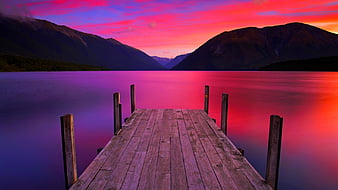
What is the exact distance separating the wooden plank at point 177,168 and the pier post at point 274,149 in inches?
64.4

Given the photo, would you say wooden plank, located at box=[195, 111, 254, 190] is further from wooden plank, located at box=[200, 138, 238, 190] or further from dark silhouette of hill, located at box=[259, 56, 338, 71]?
dark silhouette of hill, located at box=[259, 56, 338, 71]

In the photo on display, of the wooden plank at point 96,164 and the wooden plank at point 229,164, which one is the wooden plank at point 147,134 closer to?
the wooden plank at point 96,164

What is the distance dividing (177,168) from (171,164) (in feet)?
0.74

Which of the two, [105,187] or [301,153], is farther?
[301,153]

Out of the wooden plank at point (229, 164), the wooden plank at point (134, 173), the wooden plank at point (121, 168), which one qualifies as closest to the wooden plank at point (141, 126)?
the wooden plank at point (121, 168)

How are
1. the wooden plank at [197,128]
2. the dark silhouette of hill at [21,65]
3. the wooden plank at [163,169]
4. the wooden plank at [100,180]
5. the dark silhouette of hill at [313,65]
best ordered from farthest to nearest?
1. the dark silhouette of hill at [313,65]
2. the dark silhouette of hill at [21,65]
3. the wooden plank at [197,128]
4. the wooden plank at [163,169]
5. the wooden plank at [100,180]

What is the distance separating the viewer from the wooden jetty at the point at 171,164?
370 cm

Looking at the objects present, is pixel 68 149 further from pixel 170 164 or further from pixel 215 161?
pixel 215 161

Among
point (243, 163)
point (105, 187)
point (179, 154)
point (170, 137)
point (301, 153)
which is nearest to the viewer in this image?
point (105, 187)

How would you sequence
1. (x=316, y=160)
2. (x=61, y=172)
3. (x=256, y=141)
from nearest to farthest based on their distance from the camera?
(x=61, y=172) → (x=316, y=160) → (x=256, y=141)

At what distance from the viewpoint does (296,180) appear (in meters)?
6.53

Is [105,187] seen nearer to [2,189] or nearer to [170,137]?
[170,137]

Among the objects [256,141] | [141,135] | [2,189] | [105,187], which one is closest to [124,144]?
[141,135]

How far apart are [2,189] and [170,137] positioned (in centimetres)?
537
